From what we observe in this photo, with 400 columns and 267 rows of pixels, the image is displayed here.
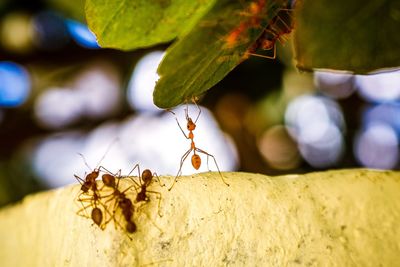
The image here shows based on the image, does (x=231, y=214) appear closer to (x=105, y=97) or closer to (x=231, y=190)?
(x=231, y=190)

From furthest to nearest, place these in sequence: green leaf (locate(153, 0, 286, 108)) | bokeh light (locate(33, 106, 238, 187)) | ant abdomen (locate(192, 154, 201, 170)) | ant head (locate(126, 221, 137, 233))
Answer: bokeh light (locate(33, 106, 238, 187)) < ant abdomen (locate(192, 154, 201, 170)) < ant head (locate(126, 221, 137, 233)) < green leaf (locate(153, 0, 286, 108))

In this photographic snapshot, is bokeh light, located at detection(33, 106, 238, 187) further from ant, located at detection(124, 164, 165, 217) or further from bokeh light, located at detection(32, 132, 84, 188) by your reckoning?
ant, located at detection(124, 164, 165, 217)

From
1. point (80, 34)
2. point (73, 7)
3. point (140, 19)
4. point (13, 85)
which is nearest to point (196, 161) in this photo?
point (140, 19)

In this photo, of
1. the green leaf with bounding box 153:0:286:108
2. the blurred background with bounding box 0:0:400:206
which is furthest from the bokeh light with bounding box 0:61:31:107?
the green leaf with bounding box 153:0:286:108

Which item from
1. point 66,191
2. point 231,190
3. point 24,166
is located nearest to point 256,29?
point 231,190

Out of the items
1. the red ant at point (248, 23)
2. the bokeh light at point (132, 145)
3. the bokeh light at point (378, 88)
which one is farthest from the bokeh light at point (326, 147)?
the red ant at point (248, 23)

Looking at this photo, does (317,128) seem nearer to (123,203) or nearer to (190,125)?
(190,125)

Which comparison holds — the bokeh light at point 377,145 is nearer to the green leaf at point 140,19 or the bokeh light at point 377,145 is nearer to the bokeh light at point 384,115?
the bokeh light at point 384,115
